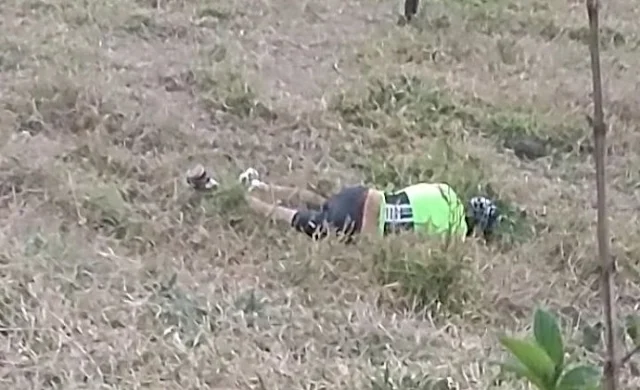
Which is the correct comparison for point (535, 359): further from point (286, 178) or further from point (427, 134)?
point (427, 134)

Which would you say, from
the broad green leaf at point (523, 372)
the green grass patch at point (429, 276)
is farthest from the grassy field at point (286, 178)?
the broad green leaf at point (523, 372)

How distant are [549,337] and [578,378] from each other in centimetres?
2

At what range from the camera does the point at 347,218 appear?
7.01ft

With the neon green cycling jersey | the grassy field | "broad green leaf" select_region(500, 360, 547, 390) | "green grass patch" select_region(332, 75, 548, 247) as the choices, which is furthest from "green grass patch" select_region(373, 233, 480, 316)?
"broad green leaf" select_region(500, 360, 547, 390)

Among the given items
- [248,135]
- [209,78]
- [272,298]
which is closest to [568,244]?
[272,298]

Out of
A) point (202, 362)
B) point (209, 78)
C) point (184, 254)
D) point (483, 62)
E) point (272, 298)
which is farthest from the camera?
point (483, 62)

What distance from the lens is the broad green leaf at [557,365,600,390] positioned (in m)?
0.48

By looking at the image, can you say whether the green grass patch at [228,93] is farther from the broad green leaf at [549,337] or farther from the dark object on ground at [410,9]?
the broad green leaf at [549,337]

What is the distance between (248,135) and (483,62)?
0.92m

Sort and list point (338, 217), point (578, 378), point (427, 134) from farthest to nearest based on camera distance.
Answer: point (427, 134)
point (338, 217)
point (578, 378)

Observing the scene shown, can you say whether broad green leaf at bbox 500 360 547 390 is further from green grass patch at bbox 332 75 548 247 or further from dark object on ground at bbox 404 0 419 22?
dark object on ground at bbox 404 0 419 22

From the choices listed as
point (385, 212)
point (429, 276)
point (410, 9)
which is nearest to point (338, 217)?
point (385, 212)

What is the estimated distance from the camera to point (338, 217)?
2.14m

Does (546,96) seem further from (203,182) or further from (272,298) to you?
(272,298)
